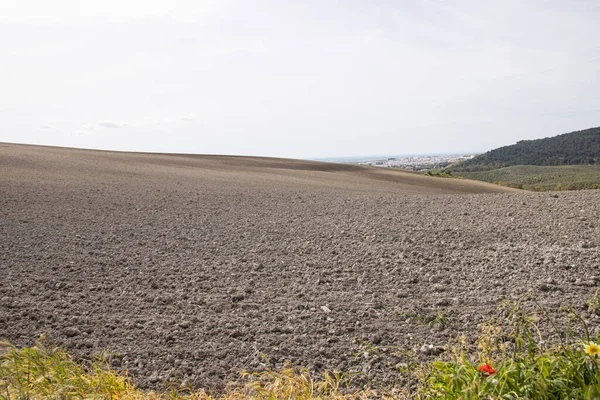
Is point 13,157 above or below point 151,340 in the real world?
above

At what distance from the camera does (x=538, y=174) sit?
69375 mm

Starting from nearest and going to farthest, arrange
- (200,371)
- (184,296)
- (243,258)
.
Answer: (200,371), (184,296), (243,258)

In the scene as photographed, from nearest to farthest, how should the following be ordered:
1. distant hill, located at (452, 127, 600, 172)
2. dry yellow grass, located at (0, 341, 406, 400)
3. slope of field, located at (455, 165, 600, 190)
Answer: dry yellow grass, located at (0, 341, 406, 400) < slope of field, located at (455, 165, 600, 190) < distant hill, located at (452, 127, 600, 172)

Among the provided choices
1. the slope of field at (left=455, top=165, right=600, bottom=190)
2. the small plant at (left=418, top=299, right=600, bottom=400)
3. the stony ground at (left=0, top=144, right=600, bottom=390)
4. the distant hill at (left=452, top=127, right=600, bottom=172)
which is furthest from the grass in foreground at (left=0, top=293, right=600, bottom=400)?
the distant hill at (left=452, top=127, right=600, bottom=172)

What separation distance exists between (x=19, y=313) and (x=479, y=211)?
8398 millimetres

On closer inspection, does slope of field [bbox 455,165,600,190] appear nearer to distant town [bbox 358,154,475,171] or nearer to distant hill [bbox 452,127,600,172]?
distant hill [bbox 452,127,600,172]

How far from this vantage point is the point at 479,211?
33.3 feet

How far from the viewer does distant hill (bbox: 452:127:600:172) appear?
78.3 metres

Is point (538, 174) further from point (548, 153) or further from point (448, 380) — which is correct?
point (448, 380)

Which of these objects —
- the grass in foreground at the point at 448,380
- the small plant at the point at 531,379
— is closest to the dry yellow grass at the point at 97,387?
the grass in foreground at the point at 448,380

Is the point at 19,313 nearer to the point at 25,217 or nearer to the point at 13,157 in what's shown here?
the point at 25,217

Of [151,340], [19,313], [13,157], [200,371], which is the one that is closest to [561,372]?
[200,371]

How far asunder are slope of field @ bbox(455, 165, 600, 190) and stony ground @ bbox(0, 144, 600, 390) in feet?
173

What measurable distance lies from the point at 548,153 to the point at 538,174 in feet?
59.3
